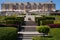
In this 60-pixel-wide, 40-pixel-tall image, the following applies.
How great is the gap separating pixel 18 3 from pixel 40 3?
649cm

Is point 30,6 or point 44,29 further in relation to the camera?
point 30,6

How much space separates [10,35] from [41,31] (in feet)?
20.7

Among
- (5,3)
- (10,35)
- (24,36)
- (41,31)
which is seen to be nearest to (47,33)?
(41,31)

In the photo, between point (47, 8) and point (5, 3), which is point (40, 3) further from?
point (5, 3)

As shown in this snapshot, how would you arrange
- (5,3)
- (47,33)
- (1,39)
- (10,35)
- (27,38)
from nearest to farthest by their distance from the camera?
(1,39) → (10,35) → (27,38) → (47,33) → (5,3)

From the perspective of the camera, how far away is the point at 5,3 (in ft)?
231

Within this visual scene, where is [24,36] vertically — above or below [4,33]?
below

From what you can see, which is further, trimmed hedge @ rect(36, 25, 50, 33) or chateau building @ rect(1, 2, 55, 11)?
chateau building @ rect(1, 2, 55, 11)

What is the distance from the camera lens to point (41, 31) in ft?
54.2

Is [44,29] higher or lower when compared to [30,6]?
lower

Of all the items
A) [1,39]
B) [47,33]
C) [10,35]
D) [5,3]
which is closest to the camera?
[1,39]

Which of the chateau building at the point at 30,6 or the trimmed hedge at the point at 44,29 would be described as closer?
the trimmed hedge at the point at 44,29

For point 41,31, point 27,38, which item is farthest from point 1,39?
point 41,31

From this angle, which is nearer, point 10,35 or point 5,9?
point 10,35
